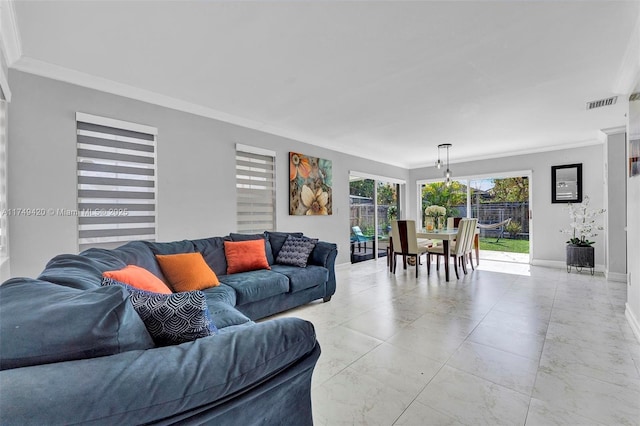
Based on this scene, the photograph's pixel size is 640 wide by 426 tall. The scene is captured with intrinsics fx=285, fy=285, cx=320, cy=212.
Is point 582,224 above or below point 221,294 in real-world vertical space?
above

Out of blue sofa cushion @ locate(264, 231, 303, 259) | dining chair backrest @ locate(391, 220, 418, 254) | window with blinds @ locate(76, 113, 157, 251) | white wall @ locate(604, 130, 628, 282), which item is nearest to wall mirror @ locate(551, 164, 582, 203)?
white wall @ locate(604, 130, 628, 282)

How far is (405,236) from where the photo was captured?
16.1 feet

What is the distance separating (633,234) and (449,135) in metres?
2.64

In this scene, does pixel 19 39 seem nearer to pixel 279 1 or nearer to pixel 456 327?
pixel 279 1

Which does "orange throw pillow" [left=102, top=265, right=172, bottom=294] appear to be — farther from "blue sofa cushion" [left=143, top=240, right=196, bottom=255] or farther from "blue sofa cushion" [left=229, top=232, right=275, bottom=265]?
"blue sofa cushion" [left=229, top=232, right=275, bottom=265]

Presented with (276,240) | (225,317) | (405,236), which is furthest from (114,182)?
(405,236)

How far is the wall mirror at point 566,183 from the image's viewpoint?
5270mm

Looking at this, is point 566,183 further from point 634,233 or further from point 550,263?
point 634,233

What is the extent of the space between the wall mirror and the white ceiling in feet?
5.11

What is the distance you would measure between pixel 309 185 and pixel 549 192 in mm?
4729

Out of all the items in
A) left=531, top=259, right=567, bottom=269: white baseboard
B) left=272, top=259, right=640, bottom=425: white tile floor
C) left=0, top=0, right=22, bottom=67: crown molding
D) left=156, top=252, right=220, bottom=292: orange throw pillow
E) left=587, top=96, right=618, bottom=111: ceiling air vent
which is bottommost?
→ left=272, top=259, right=640, bottom=425: white tile floor

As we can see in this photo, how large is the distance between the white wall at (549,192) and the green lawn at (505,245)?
35cm

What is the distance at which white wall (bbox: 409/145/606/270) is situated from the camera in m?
5.11

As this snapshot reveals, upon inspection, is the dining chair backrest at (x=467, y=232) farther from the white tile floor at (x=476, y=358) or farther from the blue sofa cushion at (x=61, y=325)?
the blue sofa cushion at (x=61, y=325)
